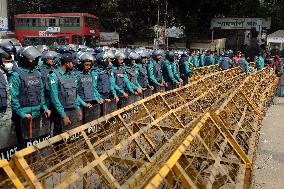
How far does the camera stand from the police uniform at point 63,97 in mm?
5918

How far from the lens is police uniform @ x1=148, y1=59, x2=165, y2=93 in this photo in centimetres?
1047

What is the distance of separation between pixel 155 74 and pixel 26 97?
579 centimetres

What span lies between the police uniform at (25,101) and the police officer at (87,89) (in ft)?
4.22

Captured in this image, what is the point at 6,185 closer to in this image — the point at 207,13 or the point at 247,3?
the point at 207,13

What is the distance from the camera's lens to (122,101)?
A: 27.7ft

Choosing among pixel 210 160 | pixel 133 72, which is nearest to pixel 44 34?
pixel 133 72

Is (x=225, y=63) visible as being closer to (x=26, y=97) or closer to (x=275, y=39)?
(x=26, y=97)

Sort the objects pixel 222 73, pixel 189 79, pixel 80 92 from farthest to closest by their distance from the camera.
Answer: pixel 189 79
pixel 222 73
pixel 80 92

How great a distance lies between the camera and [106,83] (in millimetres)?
7781

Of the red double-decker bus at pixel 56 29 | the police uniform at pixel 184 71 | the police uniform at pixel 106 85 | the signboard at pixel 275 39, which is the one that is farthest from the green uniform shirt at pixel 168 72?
the signboard at pixel 275 39

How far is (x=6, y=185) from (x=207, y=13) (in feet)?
121

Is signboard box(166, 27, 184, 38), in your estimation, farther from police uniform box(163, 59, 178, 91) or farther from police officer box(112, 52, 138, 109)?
police officer box(112, 52, 138, 109)

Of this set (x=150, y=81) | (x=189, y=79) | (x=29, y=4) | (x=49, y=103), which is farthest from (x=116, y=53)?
(x=29, y=4)

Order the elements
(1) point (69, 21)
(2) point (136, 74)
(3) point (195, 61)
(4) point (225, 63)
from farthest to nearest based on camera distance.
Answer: (1) point (69, 21) → (3) point (195, 61) → (4) point (225, 63) → (2) point (136, 74)
